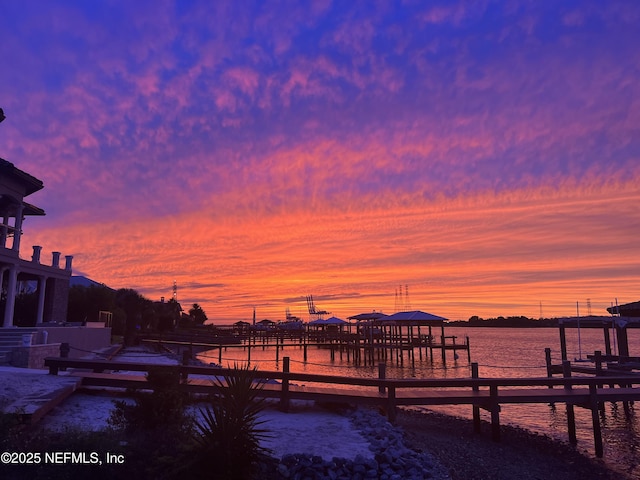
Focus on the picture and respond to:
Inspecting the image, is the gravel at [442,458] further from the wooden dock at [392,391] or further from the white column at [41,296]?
the white column at [41,296]

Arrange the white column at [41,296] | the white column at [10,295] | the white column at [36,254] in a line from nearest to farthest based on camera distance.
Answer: the white column at [10,295], the white column at [36,254], the white column at [41,296]

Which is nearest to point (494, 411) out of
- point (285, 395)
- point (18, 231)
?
point (285, 395)

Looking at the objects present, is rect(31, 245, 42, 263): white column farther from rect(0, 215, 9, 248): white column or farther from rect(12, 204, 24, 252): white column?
rect(12, 204, 24, 252): white column

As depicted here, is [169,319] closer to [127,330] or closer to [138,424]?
[127,330]

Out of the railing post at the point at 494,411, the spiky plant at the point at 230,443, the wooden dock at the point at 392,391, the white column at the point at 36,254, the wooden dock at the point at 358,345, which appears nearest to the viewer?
the spiky plant at the point at 230,443

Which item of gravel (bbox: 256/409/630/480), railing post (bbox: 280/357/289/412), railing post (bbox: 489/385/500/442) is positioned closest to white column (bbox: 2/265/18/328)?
railing post (bbox: 280/357/289/412)

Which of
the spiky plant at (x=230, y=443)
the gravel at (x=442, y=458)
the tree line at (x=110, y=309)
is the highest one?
the tree line at (x=110, y=309)

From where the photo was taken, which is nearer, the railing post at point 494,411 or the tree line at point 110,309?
the railing post at point 494,411

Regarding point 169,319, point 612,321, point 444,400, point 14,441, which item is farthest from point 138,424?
point 169,319

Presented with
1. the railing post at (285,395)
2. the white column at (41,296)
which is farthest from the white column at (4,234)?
the railing post at (285,395)

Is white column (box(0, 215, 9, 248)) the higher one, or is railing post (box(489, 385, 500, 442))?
white column (box(0, 215, 9, 248))

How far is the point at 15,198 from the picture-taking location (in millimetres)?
27469

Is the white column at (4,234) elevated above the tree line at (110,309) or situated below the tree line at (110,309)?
above

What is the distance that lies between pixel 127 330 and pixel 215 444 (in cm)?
5090
